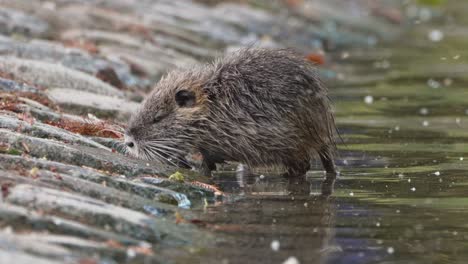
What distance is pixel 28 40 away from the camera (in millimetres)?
14523

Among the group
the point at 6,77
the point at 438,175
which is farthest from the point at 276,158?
the point at 6,77

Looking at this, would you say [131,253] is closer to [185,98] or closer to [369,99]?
[185,98]

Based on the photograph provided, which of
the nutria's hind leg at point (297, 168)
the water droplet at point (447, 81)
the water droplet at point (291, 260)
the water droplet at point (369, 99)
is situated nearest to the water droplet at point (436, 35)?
the water droplet at point (447, 81)

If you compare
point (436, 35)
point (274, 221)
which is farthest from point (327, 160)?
point (436, 35)

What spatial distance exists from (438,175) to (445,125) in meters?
3.16

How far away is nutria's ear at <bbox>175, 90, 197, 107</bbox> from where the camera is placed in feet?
31.9

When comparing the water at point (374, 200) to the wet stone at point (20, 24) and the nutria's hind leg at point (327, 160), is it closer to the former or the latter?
the nutria's hind leg at point (327, 160)

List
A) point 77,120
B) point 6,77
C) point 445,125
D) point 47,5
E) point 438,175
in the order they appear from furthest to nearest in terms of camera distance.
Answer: point 47,5
point 445,125
point 6,77
point 77,120
point 438,175

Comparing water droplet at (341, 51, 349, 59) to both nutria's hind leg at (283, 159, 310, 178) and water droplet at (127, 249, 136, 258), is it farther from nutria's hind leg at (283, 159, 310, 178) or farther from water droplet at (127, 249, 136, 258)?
water droplet at (127, 249, 136, 258)

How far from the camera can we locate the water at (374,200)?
6688 mm

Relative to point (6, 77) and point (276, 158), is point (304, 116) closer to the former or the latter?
point (276, 158)

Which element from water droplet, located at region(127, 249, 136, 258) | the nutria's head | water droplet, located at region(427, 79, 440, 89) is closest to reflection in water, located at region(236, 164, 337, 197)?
the nutria's head

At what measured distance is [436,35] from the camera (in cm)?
2417

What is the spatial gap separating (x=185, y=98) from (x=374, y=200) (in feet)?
7.35
